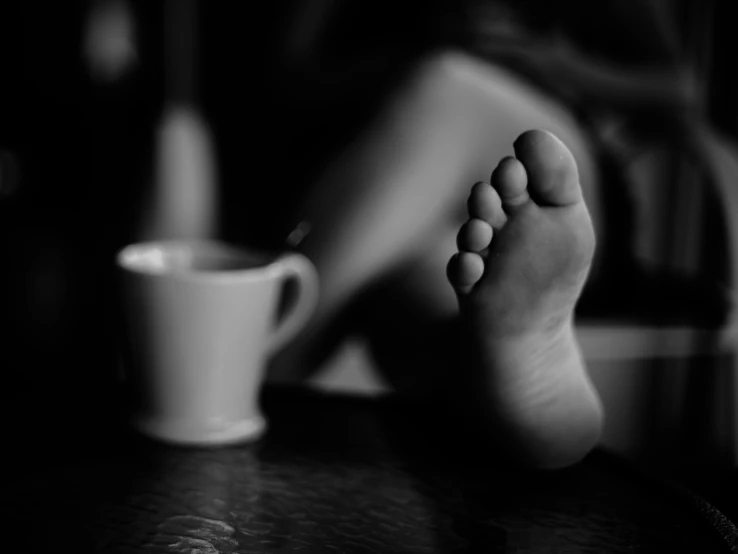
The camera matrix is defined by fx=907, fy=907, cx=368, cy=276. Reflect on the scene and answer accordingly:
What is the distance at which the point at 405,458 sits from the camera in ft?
1.66

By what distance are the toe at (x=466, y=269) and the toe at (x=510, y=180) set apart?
1.3 inches

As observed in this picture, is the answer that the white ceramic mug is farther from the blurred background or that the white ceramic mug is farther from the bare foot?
the blurred background

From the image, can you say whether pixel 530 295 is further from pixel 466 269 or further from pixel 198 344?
pixel 198 344

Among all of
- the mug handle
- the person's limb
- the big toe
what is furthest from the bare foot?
the person's limb

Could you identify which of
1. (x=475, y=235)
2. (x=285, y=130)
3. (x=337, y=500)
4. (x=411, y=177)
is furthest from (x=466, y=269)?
(x=285, y=130)

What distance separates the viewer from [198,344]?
20.0 inches

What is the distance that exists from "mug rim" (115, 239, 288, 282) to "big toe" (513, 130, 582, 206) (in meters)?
0.16

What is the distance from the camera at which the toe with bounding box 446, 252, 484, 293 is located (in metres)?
0.45

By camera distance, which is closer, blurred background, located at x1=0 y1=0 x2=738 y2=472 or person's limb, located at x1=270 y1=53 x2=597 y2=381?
person's limb, located at x1=270 y1=53 x2=597 y2=381

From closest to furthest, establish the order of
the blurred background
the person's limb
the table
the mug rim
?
the table → the mug rim → the person's limb → the blurred background

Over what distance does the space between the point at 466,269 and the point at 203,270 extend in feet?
0.62

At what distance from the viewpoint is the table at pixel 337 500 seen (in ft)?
1.28

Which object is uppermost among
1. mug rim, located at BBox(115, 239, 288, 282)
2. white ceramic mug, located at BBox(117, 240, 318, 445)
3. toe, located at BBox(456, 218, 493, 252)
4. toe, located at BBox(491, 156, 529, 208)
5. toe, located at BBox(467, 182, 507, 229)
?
toe, located at BBox(491, 156, 529, 208)

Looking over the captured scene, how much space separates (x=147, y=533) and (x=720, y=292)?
2.61ft
